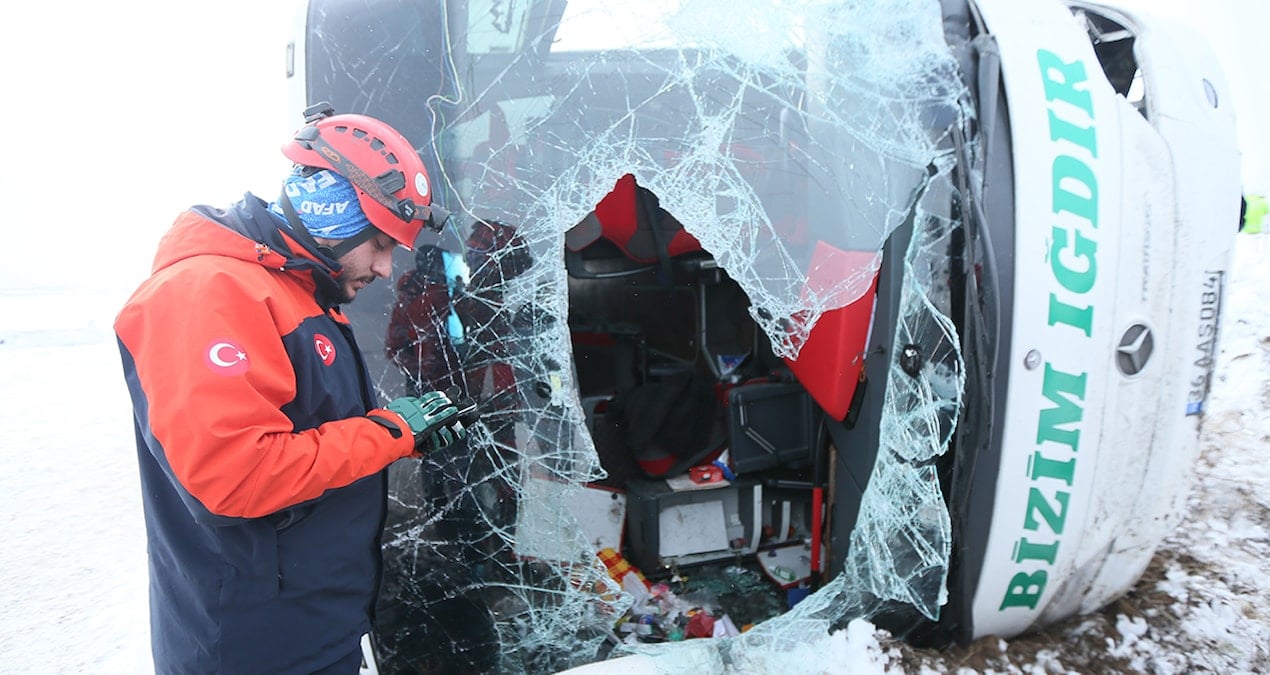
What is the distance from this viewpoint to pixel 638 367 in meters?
3.93

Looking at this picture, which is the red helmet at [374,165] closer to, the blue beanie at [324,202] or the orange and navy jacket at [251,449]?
the blue beanie at [324,202]

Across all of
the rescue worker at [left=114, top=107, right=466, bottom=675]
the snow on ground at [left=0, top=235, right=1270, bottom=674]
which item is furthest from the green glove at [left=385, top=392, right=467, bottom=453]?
the snow on ground at [left=0, top=235, right=1270, bottom=674]

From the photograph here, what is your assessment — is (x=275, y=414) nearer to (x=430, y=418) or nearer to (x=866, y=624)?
(x=430, y=418)

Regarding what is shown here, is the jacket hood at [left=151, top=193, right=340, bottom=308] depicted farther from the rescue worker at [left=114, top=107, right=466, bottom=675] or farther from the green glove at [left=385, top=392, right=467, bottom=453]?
the green glove at [left=385, top=392, right=467, bottom=453]

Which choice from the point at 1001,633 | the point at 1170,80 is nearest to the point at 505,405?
the point at 1001,633

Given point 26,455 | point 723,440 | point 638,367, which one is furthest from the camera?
point 26,455

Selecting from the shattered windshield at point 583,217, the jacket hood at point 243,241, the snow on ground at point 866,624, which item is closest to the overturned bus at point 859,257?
the shattered windshield at point 583,217

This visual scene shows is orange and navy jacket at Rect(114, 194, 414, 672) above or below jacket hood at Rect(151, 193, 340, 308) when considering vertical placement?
below

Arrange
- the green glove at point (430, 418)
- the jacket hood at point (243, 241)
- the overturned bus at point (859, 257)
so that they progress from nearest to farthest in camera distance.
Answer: the jacket hood at point (243, 241)
the green glove at point (430, 418)
the overturned bus at point (859, 257)

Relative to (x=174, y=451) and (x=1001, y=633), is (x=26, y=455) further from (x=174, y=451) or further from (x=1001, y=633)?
(x=1001, y=633)

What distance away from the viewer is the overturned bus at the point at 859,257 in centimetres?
181

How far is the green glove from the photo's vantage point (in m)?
1.68

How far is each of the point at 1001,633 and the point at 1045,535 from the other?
1.35 feet

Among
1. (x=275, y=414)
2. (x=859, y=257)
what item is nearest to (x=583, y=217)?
(x=859, y=257)
